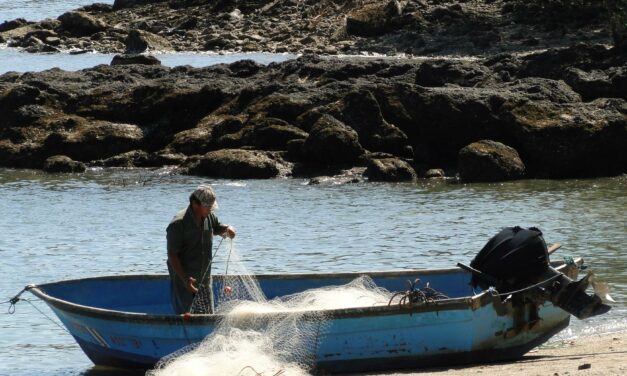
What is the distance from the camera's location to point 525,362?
11812 millimetres

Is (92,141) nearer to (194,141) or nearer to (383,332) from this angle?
(194,141)

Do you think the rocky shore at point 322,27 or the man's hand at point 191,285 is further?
the rocky shore at point 322,27

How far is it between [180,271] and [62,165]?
1692cm

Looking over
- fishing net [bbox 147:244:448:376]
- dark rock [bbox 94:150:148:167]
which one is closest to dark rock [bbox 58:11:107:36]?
dark rock [bbox 94:150:148:167]

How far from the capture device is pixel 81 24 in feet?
201

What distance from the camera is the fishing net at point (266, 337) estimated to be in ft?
35.5

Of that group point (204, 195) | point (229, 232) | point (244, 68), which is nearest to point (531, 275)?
point (229, 232)

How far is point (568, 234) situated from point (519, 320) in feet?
29.9

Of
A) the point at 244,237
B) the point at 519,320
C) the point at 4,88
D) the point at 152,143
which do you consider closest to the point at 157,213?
the point at 244,237

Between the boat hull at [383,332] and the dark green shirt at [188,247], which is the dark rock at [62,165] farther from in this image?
the dark green shirt at [188,247]

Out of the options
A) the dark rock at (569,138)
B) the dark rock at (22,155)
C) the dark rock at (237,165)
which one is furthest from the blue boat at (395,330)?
the dark rock at (22,155)

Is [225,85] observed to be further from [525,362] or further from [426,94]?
[525,362]

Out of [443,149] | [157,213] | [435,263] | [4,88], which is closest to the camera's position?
[435,263]

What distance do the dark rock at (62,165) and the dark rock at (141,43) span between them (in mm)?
26736
